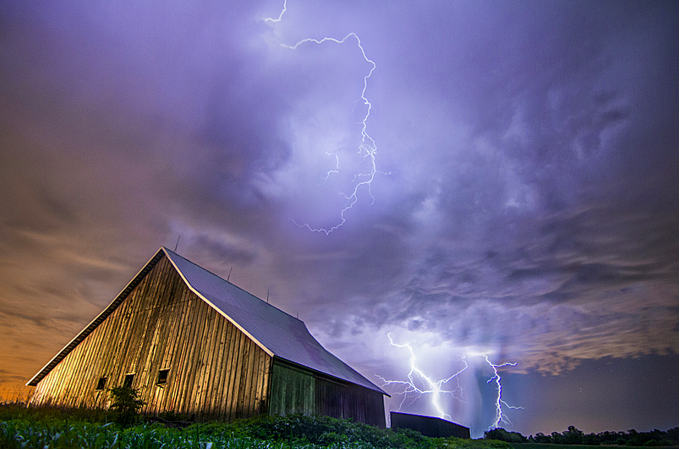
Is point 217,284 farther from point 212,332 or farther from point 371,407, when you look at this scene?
point 371,407

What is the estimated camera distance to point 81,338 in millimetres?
19797

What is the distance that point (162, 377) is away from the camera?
15344 mm

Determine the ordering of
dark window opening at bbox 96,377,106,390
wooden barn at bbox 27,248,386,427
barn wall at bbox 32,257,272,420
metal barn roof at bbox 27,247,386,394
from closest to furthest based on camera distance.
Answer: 1. barn wall at bbox 32,257,272,420
2. wooden barn at bbox 27,248,386,427
3. metal barn roof at bbox 27,247,386,394
4. dark window opening at bbox 96,377,106,390

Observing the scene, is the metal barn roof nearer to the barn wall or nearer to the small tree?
the barn wall

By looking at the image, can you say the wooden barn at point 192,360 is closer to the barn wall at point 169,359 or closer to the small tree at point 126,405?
the barn wall at point 169,359

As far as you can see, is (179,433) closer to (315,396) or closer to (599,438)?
(315,396)

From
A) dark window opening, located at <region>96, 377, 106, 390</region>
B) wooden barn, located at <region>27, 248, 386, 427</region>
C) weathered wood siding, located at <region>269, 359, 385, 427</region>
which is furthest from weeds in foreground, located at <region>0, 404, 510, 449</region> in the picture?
dark window opening, located at <region>96, 377, 106, 390</region>

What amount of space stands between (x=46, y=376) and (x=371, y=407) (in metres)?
20.2

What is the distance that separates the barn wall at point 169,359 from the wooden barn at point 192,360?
0.05 metres

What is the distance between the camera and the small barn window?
15.1 metres

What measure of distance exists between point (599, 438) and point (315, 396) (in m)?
14.9

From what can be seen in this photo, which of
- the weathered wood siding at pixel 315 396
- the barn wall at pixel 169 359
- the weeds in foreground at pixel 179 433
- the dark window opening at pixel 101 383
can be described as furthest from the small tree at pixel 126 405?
the dark window opening at pixel 101 383

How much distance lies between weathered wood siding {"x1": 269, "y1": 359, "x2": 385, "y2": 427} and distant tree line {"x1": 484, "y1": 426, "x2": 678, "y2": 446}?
9687 mm

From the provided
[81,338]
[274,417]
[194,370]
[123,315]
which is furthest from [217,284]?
[274,417]
